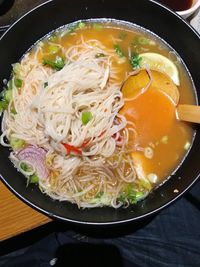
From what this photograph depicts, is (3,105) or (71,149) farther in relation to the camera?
(3,105)

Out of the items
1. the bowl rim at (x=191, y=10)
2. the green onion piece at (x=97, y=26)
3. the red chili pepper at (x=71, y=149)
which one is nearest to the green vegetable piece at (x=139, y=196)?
the red chili pepper at (x=71, y=149)

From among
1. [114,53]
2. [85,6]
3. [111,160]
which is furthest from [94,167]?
[85,6]

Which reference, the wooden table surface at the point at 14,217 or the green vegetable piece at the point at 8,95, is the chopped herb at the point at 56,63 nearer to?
the green vegetable piece at the point at 8,95

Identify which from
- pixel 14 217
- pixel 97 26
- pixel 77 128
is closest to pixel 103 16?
pixel 97 26

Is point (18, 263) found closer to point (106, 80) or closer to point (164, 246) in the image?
Answer: point (164, 246)

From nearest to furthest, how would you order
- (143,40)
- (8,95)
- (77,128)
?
(77,128), (8,95), (143,40)

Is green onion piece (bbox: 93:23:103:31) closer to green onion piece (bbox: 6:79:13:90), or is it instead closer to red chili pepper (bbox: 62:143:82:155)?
green onion piece (bbox: 6:79:13:90)

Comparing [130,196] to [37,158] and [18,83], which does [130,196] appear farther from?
[18,83]
